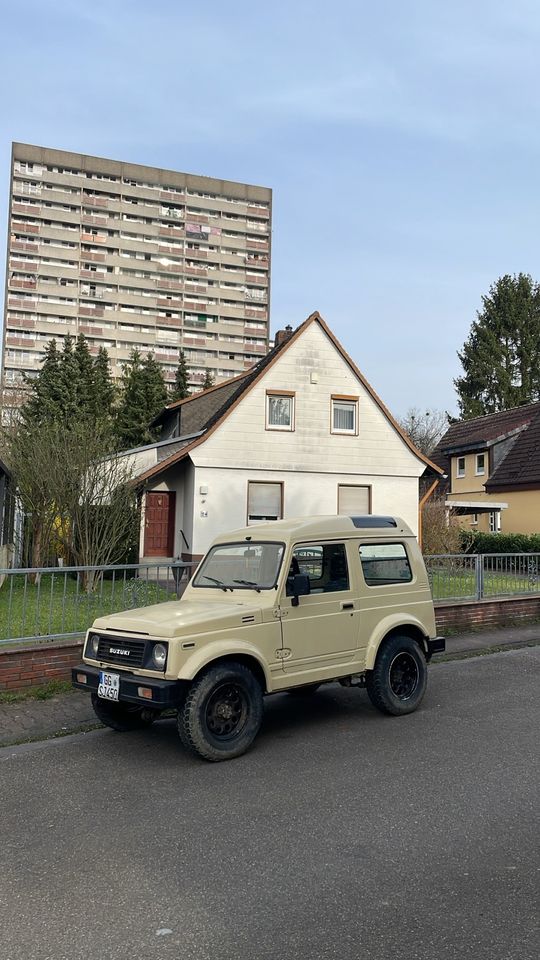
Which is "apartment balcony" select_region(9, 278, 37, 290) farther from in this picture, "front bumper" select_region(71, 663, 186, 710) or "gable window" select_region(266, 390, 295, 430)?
"front bumper" select_region(71, 663, 186, 710)

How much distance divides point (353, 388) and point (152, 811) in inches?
789

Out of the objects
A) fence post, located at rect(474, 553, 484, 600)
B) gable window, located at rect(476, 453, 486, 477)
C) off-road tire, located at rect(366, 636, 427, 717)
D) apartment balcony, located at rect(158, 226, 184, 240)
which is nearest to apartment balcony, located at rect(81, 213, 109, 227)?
apartment balcony, located at rect(158, 226, 184, 240)

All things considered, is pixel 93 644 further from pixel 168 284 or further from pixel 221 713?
pixel 168 284

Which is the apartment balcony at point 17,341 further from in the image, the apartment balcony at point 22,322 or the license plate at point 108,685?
the license plate at point 108,685

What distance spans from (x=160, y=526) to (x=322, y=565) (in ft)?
57.4

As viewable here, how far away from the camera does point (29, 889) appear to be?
Answer: 12.4 ft

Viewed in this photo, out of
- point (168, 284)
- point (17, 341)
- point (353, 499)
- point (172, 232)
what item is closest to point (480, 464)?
point (353, 499)

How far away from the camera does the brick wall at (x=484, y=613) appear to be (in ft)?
40.4

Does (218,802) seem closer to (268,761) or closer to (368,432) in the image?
(268,761)

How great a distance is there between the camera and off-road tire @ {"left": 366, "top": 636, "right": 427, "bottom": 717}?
7062 millimetres

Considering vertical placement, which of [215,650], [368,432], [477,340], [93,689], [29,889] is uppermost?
[477,340]

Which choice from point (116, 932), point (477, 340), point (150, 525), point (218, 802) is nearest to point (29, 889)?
point (116, 932)

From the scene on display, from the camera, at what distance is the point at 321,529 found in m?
7.20

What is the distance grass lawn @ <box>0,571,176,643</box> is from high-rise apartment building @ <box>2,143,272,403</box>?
71.0 m
